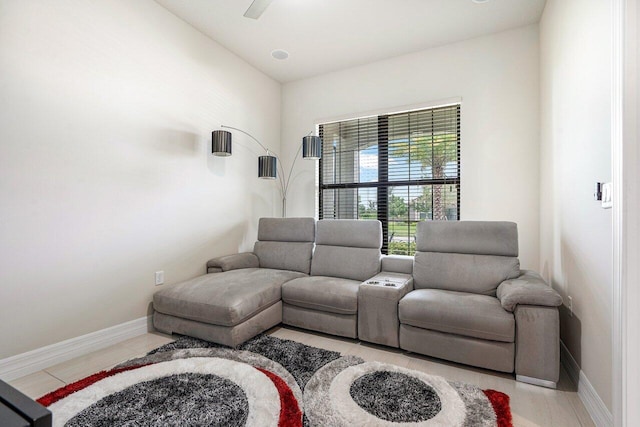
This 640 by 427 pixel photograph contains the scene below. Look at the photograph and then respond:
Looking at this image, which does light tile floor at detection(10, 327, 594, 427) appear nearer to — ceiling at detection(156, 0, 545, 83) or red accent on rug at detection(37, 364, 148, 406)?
red accent on rug at detection(37, 364, 148, 406)

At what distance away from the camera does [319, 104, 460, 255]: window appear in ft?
11.7

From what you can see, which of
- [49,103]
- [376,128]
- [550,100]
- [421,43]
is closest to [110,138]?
[49,103]

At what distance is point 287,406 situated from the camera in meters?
1.64

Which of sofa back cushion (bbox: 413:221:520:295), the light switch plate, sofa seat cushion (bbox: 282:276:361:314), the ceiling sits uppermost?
the ceiling

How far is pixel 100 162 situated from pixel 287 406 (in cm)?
223

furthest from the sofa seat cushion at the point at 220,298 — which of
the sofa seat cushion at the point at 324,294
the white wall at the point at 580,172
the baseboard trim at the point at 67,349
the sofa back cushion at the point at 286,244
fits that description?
the white wall at the point at 580,172

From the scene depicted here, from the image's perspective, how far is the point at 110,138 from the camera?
98.0 inches

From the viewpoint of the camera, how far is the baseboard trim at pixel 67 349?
199cm

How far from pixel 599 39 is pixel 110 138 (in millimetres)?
3280

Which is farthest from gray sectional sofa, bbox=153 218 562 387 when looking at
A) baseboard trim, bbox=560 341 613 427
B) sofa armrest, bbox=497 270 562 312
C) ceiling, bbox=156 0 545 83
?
ceiling, bbox=156 0 545 83

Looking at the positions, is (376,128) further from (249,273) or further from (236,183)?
(249,273)

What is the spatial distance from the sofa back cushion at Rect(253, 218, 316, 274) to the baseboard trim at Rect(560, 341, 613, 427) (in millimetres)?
2258

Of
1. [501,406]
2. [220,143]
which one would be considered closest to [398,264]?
[501,406]

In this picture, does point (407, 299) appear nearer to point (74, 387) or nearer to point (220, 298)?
point (220, 298)
